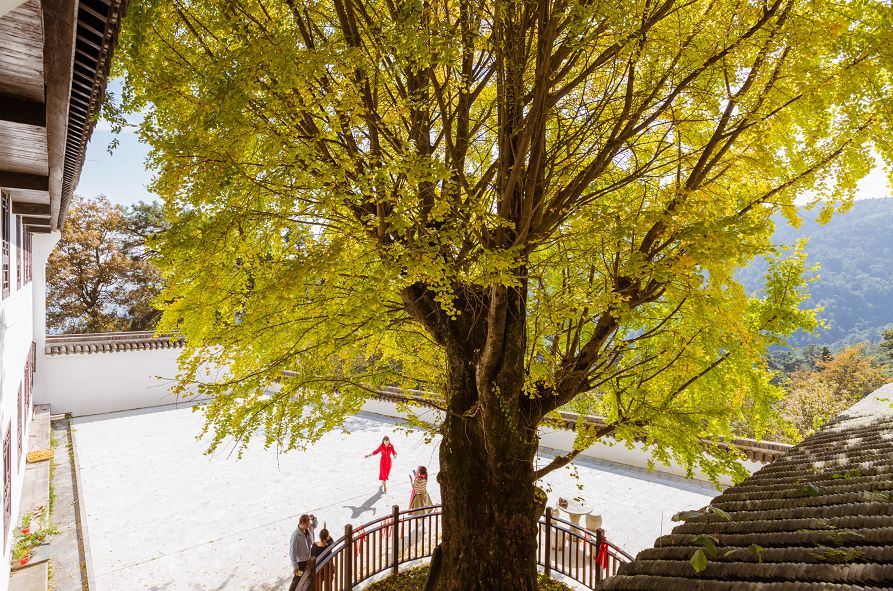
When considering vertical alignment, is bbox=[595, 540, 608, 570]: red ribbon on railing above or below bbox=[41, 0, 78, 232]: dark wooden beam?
below

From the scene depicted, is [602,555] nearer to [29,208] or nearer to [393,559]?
[393,559]

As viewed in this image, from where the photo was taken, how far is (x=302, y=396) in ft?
19.1

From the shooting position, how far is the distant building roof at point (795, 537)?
198 cm

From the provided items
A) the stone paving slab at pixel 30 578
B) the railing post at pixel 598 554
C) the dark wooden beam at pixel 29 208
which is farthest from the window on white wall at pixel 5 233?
the railing post at pixel 598 554

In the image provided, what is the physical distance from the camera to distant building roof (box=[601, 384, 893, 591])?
1979 millimetres

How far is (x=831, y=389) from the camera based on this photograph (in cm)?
2488

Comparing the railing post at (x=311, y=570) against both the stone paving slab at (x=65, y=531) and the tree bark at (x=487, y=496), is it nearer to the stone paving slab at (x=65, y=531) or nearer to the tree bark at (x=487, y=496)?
the tree bark at (x=487, y=496)

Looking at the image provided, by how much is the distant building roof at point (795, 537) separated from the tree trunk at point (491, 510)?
1988 mm

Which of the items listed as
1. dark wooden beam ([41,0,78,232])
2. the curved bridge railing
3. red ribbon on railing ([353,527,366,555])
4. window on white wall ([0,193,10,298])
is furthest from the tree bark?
window on white wall ([0,193,10,298])

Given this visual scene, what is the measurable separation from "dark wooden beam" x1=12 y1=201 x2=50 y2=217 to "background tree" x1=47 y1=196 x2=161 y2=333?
18609mm

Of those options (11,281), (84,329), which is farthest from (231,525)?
(84,329)

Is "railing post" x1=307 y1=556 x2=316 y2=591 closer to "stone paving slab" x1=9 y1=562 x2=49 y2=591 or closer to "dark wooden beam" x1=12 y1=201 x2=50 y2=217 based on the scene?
"stone paving slab" x1=9 y1=562 x2=49 y2=591

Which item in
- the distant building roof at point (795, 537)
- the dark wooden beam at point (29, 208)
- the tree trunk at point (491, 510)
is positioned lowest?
the tree trunk at point (491, 510)

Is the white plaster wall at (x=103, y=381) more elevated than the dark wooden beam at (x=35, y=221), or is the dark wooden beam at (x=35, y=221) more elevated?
the dark wooden beam at (x=35, y=221)
